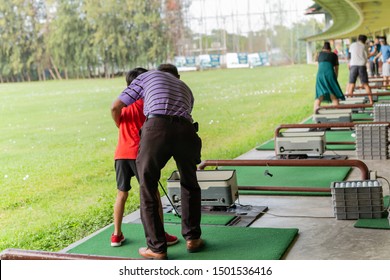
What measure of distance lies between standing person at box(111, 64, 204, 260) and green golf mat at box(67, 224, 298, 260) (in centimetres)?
29

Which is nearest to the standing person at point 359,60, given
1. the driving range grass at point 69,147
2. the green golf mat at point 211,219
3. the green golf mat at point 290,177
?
the driving range grass at point 69,147

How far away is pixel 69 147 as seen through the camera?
431 inches

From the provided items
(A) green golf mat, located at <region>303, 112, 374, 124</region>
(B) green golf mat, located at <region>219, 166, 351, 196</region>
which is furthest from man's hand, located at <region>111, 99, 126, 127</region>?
(A) green golf mat, located at <region>303, 112, 374, 124</region>

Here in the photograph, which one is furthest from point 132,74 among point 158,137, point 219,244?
point 219,244

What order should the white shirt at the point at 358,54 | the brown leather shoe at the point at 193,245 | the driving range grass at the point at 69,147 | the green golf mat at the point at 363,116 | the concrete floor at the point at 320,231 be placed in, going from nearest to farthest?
the concrete floor at the point at 320,231
the brown leather shoe at the point at 193,245
the driving range grass at the point at 69,147
the green golf mat at the point at 363,116
the white shirt at the point at 358,54

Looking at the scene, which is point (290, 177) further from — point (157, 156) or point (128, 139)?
point (157, 156)

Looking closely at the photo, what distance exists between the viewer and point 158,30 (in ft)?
54.0

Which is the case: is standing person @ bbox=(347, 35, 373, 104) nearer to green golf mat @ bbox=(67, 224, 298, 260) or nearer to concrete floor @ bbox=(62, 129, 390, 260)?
concrete floor @ bbox=(62, 129, 390, 260)

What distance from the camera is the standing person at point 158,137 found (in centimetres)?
400

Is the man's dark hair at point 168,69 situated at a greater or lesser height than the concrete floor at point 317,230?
greater

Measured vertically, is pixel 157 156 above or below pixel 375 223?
above

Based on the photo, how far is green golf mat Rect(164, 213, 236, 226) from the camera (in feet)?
16.7

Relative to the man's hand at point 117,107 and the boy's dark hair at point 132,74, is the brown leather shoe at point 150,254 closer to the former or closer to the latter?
the man's hand at point 117,107

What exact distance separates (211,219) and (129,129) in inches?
45.4
